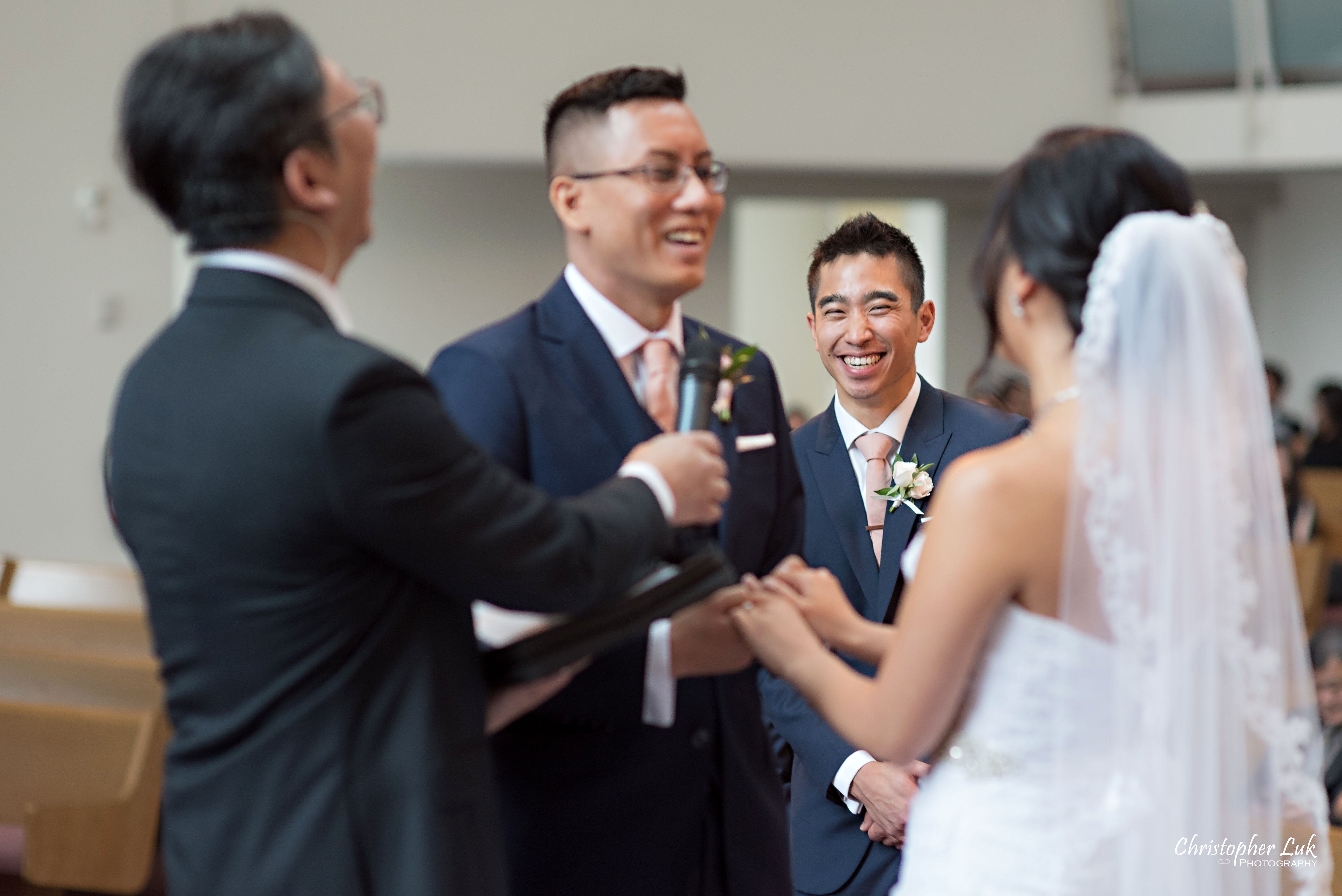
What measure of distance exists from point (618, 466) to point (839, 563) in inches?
38.5

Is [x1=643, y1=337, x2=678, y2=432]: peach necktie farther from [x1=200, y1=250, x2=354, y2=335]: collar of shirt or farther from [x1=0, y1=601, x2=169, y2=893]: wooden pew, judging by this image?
[x1=0, y1=601, x2=169, y2=893]: wooden pew

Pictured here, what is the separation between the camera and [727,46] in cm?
834

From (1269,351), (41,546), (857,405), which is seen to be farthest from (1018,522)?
(1269,351)

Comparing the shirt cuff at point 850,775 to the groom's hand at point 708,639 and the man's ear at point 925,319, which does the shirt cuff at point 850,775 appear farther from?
the man's ear at point 925,319

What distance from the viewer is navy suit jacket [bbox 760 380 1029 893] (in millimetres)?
2549

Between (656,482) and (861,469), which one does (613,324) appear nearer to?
(656,482)

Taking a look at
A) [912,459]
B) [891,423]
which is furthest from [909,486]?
[891,423]

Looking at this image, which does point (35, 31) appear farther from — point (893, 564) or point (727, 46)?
point (893, 564)

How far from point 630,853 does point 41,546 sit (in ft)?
24.3

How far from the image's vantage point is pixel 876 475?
2.77m

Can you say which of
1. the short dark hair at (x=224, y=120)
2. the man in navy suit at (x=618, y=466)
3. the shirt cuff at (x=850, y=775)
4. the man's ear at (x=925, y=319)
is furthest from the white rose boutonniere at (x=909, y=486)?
the short dark hair at (x=224, y=120)

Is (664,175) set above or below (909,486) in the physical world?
above

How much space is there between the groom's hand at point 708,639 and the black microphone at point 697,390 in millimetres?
240

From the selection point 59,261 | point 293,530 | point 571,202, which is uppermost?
point 59,261
